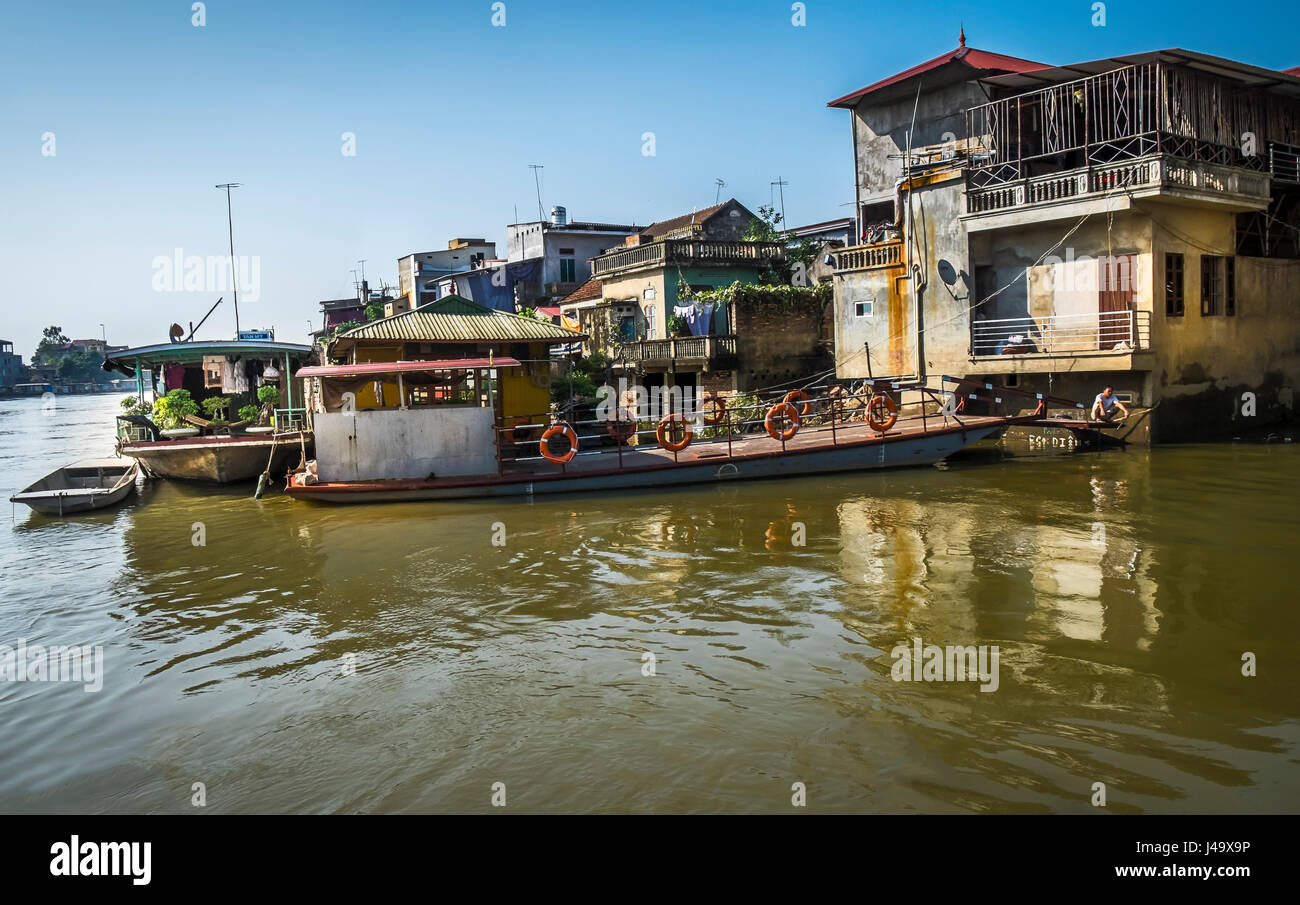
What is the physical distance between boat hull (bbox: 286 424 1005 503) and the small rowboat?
14.8ft

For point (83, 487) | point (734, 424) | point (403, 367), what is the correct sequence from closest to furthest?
point (403, 367)
point (734, 424)
point (83, 487)

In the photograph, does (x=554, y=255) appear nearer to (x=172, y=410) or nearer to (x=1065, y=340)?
(x=172, y=410)

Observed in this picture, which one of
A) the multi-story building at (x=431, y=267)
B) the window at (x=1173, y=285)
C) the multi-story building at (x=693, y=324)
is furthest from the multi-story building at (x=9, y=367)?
the window at (x=1173, y=285)

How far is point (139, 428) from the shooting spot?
24406 mm

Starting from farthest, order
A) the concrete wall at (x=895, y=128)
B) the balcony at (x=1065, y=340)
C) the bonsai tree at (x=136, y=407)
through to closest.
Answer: the concrete wall at (x=895, y=128) → the bonsai tree at (x=136, y=407) → the balcony at (x=1065, y=340)

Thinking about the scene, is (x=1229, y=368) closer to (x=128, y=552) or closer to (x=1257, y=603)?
(x=1257, y=603)

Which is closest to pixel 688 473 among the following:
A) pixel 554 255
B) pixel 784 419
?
pixel 784 419

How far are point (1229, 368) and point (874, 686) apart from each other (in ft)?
61.2

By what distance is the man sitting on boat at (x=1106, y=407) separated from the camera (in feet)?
61.5

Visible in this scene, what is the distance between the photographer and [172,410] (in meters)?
22.9

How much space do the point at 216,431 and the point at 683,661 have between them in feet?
60.8

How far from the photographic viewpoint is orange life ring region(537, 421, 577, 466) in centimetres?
1705

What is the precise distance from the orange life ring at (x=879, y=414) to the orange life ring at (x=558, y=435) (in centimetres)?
584

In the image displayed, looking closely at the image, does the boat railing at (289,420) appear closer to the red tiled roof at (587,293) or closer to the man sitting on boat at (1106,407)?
the red tiled roof at (587,293)
